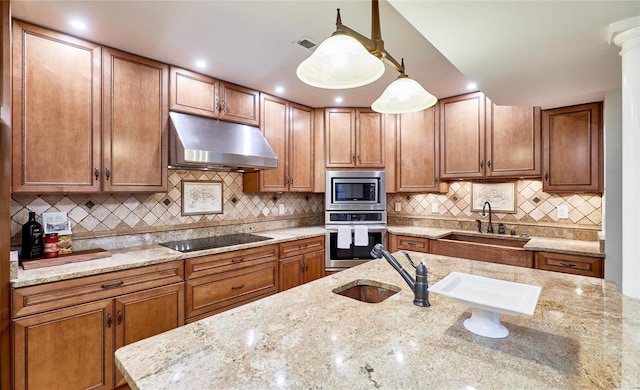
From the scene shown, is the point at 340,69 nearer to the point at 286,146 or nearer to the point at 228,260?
the point at 228,260

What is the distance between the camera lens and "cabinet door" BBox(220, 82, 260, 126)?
2691 mm

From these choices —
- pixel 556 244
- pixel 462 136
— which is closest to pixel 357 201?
pixel 462 136

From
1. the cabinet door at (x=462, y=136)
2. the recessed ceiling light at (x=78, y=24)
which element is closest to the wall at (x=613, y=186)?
the cabinet door at (x=462, y=136)

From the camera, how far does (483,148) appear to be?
9.70 ft

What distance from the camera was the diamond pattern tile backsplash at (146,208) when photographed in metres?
2.01

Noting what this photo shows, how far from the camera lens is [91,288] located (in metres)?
1.71

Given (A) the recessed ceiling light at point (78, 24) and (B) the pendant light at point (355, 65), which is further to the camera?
(A) the recessed ceiling light at point (78, 24)

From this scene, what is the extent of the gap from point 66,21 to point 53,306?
1.65m

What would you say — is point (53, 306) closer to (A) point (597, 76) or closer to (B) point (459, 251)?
(B) point (459, 251)

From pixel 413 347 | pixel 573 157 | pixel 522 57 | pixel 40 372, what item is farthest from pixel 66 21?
pixel 573 157

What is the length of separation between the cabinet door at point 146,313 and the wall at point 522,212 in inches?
108

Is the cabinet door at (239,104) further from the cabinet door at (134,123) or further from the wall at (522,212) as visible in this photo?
the wall at (522,212)

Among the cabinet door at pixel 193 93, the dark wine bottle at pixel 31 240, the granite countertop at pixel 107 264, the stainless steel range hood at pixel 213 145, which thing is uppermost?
the cabinet door at pixel 193 93

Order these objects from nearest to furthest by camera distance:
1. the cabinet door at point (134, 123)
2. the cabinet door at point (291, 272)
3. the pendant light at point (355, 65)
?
1. the pendant light at point (355, 65)
2. the cabinet door at point (134, 123)
3. the cabinet door at point (291, 272)
